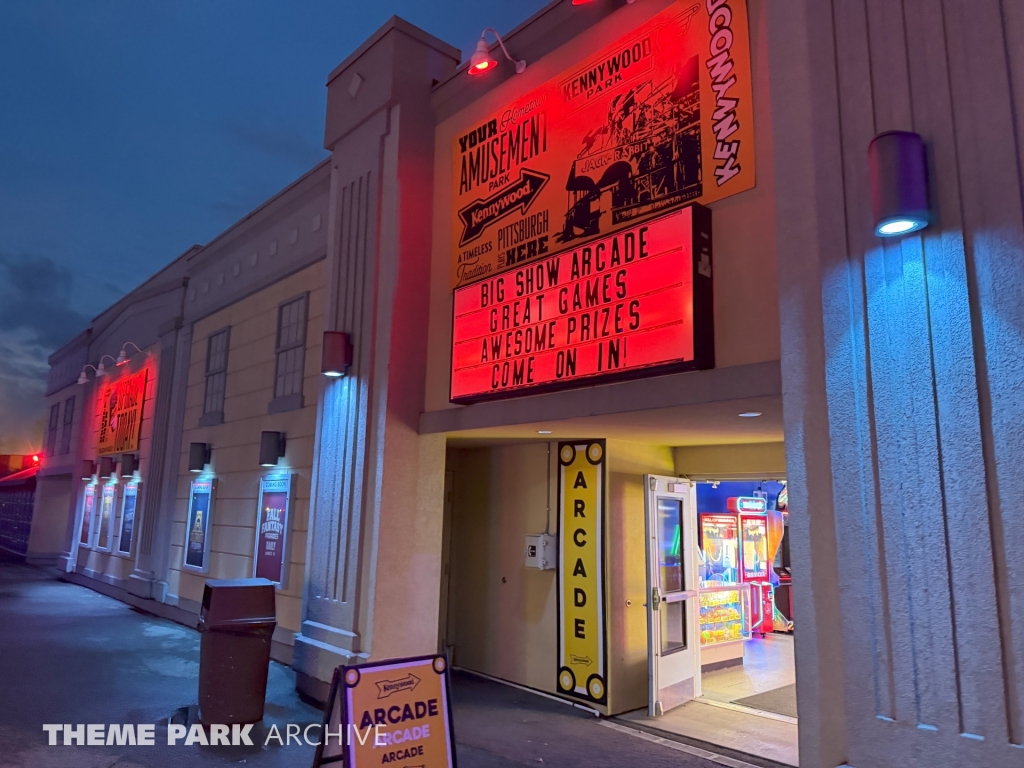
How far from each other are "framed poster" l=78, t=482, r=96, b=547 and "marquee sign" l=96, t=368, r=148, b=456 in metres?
1.02

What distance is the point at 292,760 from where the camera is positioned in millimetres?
5441

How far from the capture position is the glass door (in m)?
6.92

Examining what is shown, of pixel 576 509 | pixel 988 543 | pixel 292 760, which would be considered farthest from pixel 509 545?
pixel 988 543

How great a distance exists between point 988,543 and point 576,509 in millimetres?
4512

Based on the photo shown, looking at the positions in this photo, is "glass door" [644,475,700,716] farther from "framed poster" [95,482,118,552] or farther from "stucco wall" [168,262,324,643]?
"framed poster" [95,482,118,552]

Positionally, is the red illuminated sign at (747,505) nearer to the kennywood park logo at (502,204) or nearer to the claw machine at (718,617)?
the claw machine at (718,617)

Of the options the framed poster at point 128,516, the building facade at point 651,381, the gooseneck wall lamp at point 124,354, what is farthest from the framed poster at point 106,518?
the building facade at point 651,381

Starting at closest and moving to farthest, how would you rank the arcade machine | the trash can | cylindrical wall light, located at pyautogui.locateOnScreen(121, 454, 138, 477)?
the trash can
the arcade machine
cylindrical wall light, located at pyautogui.locateOnScreen(121, 454, 138, 477)

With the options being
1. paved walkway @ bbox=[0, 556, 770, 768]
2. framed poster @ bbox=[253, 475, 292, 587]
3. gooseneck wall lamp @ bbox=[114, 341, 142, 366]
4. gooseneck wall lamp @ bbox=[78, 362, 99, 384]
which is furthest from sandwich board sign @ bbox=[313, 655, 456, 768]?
gooseneck wall lamp @ bbox=[78, 362, 99, 384]

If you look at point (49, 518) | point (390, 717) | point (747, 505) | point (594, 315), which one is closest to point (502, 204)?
point (594, 315)

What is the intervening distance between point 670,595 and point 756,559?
220 inches

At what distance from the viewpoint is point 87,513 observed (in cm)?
1691

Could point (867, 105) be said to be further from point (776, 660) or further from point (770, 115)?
point (776, 660)

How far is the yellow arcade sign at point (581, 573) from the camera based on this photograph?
6.96m
